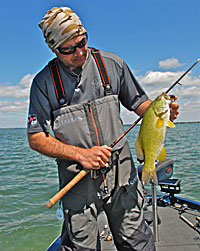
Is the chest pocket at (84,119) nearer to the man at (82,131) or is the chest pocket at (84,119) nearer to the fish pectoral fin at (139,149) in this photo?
the man at (82,131)

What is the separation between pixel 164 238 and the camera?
13.5ft

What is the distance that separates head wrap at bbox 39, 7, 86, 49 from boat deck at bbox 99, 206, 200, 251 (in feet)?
10.2

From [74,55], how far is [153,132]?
3.55 feet

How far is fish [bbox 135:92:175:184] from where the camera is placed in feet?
7.74

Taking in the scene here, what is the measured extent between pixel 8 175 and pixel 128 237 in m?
13.9

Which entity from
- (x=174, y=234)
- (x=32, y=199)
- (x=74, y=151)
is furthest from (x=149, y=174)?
(x=32, y=199)

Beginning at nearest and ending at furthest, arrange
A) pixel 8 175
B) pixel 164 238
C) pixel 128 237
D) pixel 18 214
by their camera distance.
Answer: pixel 128 237
pixel 164 238
pixel 18 214
pixel 8 175

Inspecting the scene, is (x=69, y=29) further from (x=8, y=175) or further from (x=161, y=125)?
(x=8, y=175)

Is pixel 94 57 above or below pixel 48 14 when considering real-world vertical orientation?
below

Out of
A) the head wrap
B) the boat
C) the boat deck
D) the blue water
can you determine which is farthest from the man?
the boat deck

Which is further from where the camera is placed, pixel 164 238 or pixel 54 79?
pixel 164 238

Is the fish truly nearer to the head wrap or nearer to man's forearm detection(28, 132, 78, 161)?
man's forearm detection(28, 132, 78, 161)

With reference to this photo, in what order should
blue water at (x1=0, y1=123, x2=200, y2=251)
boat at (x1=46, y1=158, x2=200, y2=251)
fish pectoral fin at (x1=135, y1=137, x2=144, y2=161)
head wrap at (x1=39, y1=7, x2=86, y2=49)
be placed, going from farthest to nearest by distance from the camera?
blue water at (x1=0, y1=123, x2=200, y2=251) < boat at (x1=46, y1=158, x2=200, y2=251) < fish pectoral fin at (x1=135, y1=137, x2=144, y2=161) < head wrap at (x1=39, y1=7, x2=86, y2=49)

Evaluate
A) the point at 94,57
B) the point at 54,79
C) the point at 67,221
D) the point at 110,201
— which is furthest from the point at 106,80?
the point at 67,221
